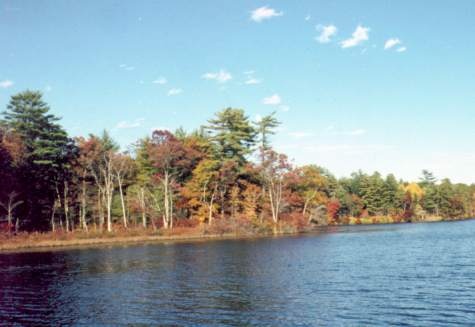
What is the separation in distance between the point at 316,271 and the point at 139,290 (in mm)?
10768

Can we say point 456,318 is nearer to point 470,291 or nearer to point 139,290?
point 470,291

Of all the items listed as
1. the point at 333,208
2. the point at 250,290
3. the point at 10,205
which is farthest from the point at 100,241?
the point at 333,208

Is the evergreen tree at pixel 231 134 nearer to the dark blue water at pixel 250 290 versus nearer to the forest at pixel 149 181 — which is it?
the forest at pixel 149 181

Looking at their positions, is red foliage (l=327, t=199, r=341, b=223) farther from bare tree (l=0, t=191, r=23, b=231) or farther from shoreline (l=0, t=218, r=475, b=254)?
bare tree (l=0, t=191, r=23, b=231)

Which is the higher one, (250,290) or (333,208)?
(333,208)

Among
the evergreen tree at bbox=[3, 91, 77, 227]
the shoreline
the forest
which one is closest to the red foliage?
the forest

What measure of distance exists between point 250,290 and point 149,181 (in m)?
50.1

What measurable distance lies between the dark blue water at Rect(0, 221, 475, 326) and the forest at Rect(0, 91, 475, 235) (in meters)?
25.1

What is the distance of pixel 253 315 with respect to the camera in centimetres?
1709

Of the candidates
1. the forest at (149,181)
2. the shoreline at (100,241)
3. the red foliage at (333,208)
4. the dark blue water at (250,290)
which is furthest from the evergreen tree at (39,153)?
the red foliage at (333,208)

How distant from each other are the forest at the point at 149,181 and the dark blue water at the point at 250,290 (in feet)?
82.3

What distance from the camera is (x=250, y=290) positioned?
21906 mm

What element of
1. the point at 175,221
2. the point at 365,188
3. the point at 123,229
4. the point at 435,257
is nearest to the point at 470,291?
the point at 435,257

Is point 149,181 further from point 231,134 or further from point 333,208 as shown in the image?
point 333,208
